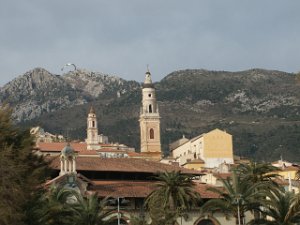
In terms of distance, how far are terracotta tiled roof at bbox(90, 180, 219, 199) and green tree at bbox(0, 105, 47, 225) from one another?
26.6 meters

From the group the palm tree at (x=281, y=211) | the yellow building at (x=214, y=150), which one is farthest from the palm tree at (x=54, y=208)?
the yellow building at (x=214, y=150)

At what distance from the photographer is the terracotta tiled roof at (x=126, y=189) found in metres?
72.6

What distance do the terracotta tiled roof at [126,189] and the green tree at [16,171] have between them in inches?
1046

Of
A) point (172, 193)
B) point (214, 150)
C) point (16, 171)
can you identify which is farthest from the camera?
point (214, 150)

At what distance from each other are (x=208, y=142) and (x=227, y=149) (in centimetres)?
408

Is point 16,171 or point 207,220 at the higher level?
point 16,171

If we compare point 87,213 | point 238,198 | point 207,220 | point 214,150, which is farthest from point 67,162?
point 214,150

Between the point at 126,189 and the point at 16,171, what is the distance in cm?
3534

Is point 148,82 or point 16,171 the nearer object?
point 16,171

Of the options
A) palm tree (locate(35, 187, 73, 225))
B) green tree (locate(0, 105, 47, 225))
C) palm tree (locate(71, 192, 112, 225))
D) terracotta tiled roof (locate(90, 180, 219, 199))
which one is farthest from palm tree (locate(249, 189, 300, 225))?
green tree (locate(0, 105, 47, 225))

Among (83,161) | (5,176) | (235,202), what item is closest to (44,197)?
(5,176)

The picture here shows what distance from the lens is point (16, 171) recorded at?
4003 centimetres

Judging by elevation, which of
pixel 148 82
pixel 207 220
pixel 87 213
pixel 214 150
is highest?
pixel 148 82

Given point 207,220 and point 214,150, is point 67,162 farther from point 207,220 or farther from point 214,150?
point 214,150
